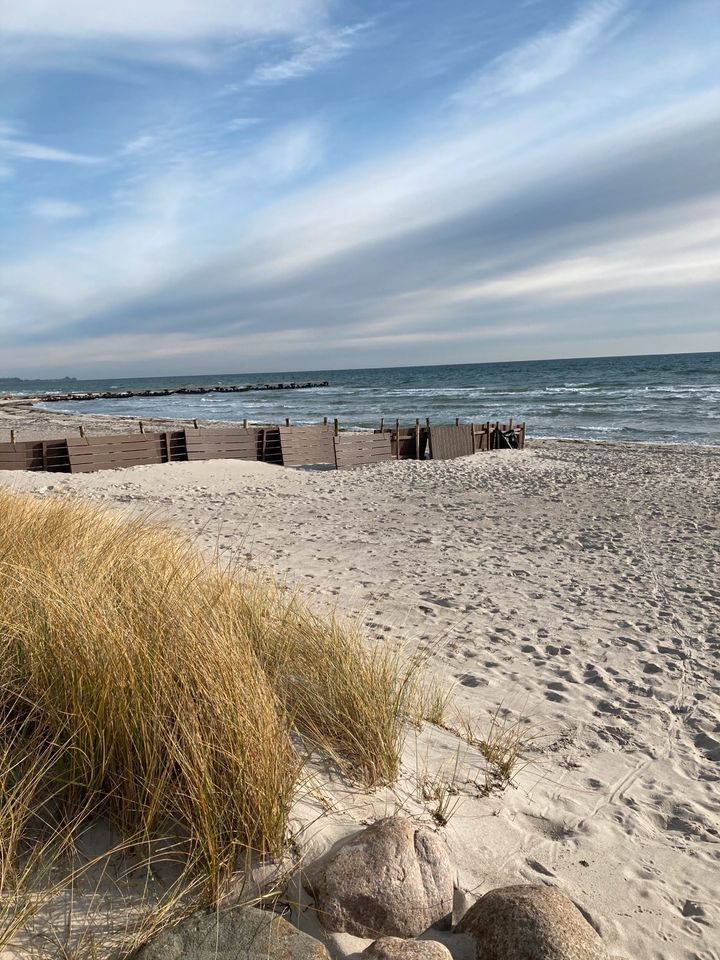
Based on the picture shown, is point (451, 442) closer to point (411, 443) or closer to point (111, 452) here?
point (411, 443)

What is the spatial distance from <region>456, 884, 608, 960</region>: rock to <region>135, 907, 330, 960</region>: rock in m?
0.59

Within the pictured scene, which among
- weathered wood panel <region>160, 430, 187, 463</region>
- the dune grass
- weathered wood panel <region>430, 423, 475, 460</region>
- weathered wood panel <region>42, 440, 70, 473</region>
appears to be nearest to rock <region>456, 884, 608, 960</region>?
the dune grass

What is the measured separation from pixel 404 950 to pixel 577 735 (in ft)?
8.38

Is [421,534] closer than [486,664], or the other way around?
[486,664]

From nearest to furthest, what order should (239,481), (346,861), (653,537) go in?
(346,861) < (653,537) < (239,481)

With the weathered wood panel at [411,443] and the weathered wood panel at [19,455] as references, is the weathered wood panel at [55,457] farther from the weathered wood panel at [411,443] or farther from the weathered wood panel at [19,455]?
the weathered wood panel at [411,443]

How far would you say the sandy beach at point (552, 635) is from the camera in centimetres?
306

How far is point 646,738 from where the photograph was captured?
4492 mm

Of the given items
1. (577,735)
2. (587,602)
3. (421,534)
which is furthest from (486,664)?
(421,534)

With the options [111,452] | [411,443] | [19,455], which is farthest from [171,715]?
[411,443]

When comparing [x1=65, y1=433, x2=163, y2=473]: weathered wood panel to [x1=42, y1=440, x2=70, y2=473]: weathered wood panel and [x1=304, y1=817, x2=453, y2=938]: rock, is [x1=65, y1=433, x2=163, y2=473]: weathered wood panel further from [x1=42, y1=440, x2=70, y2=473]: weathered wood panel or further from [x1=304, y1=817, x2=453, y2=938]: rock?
[x1=304, y1=817, x2=453, y2=938]: rock

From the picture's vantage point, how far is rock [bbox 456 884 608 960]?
231 cm

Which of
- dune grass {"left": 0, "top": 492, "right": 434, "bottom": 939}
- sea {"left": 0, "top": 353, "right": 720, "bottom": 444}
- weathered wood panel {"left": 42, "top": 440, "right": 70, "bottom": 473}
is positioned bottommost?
sea {"left": 0, "top": 353, "right": 720, "bottom": 444}

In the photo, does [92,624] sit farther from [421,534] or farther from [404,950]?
[421,534]
